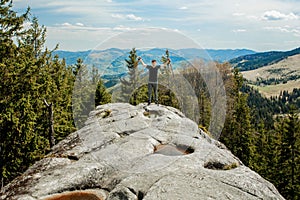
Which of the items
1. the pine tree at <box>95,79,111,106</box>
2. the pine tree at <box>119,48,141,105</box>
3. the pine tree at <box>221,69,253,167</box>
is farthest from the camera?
the pine tree at <box>221,69,253,167</box>

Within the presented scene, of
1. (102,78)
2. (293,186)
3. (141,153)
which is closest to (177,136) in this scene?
(141,153)

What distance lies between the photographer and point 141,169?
442 inches

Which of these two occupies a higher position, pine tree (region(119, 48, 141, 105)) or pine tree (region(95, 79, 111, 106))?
pine tree (region(119, 48, 141, 105))

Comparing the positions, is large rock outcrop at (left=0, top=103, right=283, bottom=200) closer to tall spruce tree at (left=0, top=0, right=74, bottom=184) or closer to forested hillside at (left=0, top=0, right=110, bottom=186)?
forested hillside at (left=0, top=0, right=110, bottom=186)

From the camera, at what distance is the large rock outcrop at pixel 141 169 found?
31.0ft

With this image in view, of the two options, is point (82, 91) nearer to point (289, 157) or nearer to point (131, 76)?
point (131, 76)

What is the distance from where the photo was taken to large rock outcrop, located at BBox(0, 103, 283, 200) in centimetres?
945

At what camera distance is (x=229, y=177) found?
1029cm

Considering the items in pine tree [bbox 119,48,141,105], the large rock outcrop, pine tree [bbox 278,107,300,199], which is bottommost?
pine tree [bbox 278,107,300,199]

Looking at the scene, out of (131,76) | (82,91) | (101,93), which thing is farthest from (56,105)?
(131,76)

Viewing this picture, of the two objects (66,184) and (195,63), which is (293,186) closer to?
(195,63)

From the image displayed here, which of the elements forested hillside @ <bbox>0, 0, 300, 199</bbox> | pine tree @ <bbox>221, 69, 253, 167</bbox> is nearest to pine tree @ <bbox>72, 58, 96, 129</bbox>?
forested hillside @ <bbox>0, 0, 300, 199</bbox>

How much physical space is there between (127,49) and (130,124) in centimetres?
552

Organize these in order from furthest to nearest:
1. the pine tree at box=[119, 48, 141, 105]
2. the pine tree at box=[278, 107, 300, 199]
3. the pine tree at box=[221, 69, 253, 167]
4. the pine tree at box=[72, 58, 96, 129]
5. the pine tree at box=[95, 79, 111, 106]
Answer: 1. the pine tree at box=[221, 69, 253, 167]
2. the pine tree at box=[278, 107, 300, 199]
3. the pine tree at box=[95, 79, 111, 106]
4. the pine tree at box=[72, 58, 96, 129]
5. the pine tree at box=[119, 48, 141, 105]
